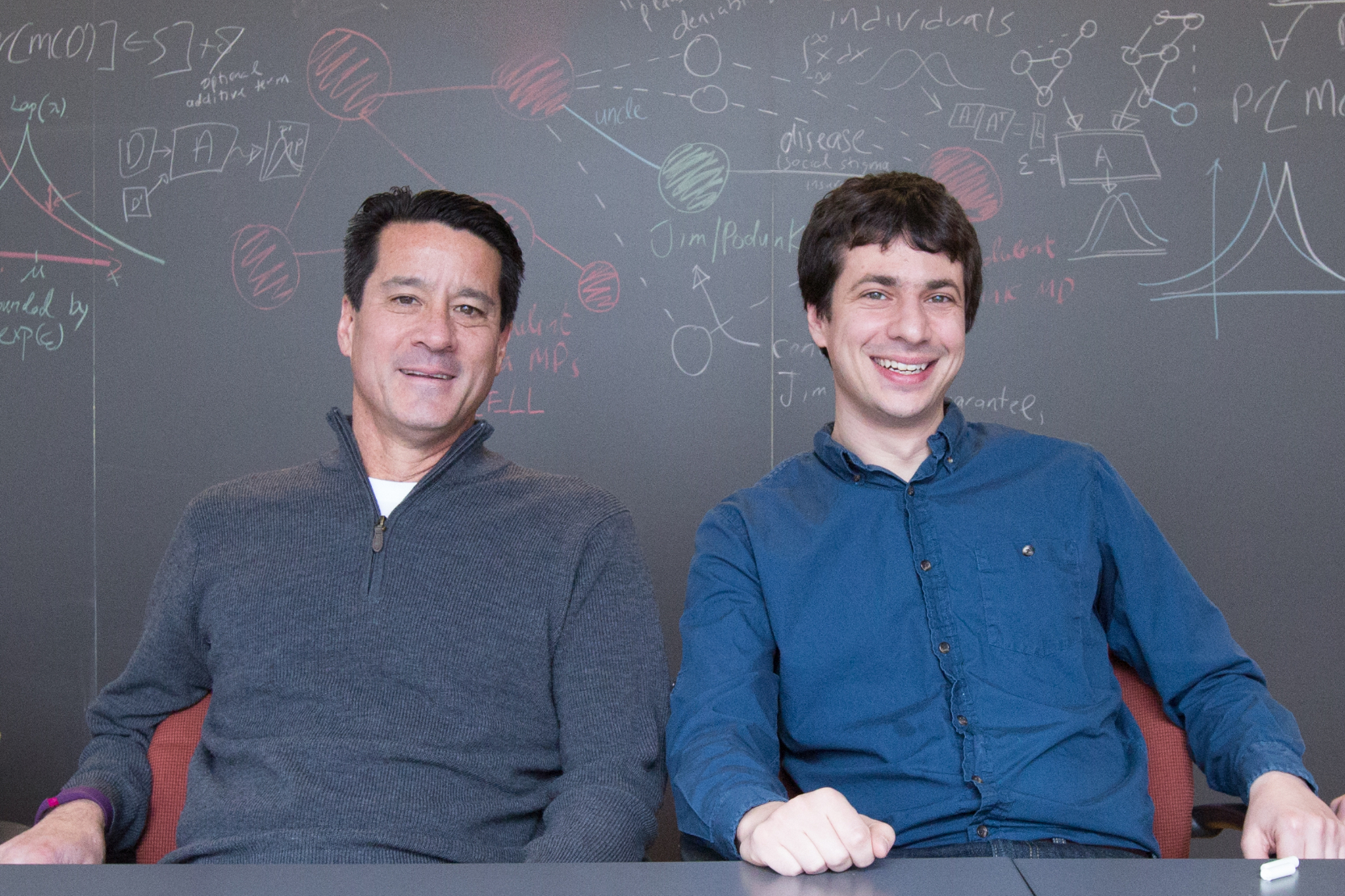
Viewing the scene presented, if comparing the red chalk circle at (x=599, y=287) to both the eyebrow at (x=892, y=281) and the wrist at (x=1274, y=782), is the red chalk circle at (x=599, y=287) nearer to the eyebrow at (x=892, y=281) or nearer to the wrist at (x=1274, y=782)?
the eyebrow at (x=892, y=281)

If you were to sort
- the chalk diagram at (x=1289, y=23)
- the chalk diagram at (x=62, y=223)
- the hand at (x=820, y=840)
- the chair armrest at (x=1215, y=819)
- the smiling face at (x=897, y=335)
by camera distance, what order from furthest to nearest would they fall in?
the chalk diagram at (x=62, y=223)
the chalk diagram at (x=1289, y=23)
the smiling face at (x=897, y=335)
the chair armrest at (x=1215, y=819)
the hand at (x=820, y=840)

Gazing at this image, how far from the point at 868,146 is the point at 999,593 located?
200 cm

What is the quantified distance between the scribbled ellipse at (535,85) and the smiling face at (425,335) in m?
1.58

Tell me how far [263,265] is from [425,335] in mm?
1810

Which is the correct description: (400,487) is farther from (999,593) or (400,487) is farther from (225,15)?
(225,15)

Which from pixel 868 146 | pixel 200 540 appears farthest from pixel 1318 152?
pixel 200 540

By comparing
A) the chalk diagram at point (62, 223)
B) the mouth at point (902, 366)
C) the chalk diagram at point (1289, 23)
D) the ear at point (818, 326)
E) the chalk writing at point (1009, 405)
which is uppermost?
the chalk diagram at point (1289, 23)

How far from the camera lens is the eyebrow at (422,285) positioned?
6.19 feet

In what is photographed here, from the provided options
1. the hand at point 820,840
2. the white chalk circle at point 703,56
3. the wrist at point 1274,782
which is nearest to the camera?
the hand at point 820,840

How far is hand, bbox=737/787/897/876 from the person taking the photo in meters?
1.03

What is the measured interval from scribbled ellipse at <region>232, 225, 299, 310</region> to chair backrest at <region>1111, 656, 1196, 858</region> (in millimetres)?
2683

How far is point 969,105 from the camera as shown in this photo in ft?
10.8

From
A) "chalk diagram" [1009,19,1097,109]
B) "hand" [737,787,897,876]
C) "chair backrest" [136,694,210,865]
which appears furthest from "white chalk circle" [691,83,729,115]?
"hand" [737,787,897,876]

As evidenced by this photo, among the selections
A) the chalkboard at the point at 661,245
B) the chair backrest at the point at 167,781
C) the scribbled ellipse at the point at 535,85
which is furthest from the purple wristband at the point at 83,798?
the scribbled ellipse at the point at 535,85
